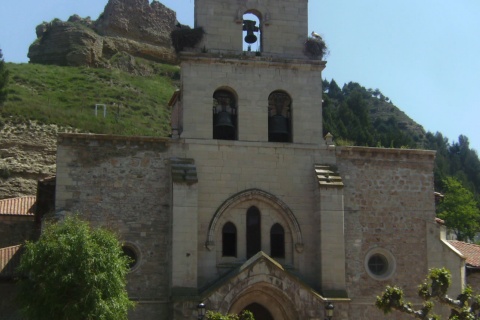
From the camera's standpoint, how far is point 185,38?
26.1 meters

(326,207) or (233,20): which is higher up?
(233,20)

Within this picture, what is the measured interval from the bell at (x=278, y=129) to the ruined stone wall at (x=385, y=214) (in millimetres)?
2012

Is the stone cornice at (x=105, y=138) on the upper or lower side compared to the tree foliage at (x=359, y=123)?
lower

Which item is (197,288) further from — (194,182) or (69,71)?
(69,71)

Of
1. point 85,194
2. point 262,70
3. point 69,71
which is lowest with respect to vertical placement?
point 85,194

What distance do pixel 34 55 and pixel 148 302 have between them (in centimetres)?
6822

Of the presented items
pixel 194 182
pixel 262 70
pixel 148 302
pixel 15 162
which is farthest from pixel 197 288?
pixel 15 162

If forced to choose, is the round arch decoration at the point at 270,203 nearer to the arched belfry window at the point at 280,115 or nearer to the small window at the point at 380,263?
the arched belfry window at the point at 280,115

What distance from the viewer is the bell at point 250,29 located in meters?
27.4

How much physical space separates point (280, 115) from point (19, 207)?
13.1 meters

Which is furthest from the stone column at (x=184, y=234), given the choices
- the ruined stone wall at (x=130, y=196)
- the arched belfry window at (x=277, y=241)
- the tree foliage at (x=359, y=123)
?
the tree foliage at (x=359, y=123)

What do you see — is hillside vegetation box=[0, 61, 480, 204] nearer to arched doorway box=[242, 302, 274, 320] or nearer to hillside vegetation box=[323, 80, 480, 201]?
hillside vegetation box=[323, 80, 480, 201]

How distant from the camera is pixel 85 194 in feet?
80.4

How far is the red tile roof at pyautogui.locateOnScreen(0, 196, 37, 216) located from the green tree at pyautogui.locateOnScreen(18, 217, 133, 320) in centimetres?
1072
